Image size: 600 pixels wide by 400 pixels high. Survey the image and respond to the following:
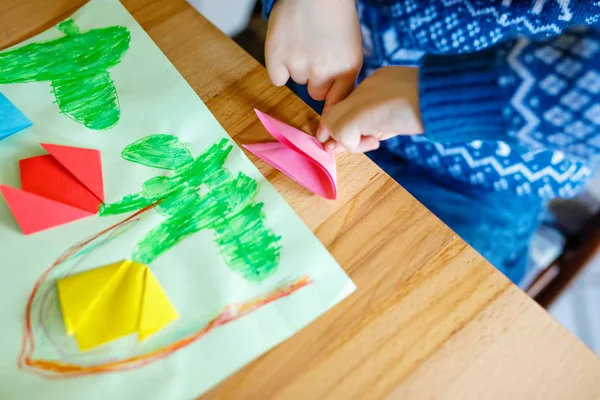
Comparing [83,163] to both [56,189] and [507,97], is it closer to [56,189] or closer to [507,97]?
[56,189]

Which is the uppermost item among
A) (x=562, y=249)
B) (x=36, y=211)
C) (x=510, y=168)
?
(x=36, y=211)

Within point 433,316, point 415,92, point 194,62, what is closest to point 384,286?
point 433,316

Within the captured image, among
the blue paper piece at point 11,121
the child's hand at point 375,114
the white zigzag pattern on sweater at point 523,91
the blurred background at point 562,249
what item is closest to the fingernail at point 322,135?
the child's hand at point 375,114

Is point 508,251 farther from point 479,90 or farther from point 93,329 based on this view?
point 93,329

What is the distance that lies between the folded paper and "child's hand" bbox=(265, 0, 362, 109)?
0.65 ft

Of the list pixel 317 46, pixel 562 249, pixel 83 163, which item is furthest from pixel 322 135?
pixel 562 249

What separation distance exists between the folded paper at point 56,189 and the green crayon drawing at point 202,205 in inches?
0.8

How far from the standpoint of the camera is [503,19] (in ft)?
1.48

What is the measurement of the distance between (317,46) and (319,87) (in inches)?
1.6

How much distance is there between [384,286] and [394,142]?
0.24 meters

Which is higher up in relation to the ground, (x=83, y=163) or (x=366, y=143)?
(x=83, y=163)

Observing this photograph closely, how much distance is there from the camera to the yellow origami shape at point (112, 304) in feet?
1.06

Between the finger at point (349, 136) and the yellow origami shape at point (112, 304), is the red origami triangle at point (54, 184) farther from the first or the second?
the finger at point (349, 136)

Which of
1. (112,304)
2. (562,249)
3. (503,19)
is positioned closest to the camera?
(112,304)
